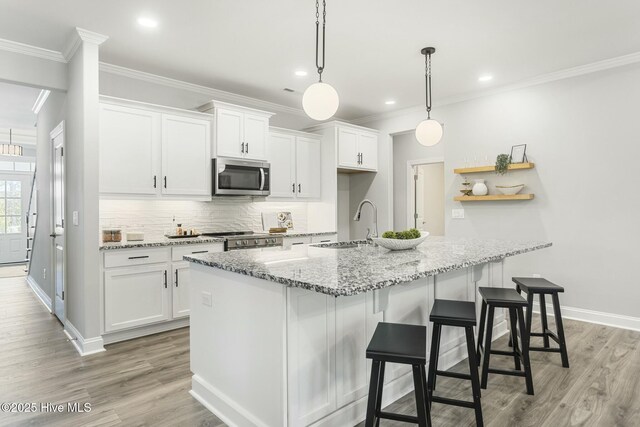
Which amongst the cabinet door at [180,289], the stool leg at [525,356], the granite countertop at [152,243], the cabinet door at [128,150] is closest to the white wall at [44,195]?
the cabinet door at [128,150]

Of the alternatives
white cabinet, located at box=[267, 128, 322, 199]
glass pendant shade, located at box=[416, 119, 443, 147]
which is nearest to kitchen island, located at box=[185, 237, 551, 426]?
glass pendant shade, located at box=[416, 119, 443, 147]

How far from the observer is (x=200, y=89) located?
4.69 m

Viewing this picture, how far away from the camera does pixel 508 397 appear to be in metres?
2.41

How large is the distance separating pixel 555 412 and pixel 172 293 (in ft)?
10.8

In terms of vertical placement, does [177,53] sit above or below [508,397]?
above

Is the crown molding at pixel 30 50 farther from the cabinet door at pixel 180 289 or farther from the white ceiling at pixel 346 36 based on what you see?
the cabinet door at pixel 180 289

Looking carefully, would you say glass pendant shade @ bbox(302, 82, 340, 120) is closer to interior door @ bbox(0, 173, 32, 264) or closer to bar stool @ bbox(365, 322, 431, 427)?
bar stool @ bbox(365, 322, 431, 427)

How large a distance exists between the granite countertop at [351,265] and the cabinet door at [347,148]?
117 inches

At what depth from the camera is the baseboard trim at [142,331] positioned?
346 cm

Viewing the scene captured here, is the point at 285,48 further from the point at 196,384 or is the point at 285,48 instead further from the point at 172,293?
the point at 196,384

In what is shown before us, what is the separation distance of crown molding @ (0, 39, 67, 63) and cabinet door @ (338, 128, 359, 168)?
3415 millimetres

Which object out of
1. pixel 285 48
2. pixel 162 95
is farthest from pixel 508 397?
pixel 162 95

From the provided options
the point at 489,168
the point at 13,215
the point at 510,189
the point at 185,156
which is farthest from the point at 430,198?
the point at 13,215

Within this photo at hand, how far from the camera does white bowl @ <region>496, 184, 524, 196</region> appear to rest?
4.51 m
